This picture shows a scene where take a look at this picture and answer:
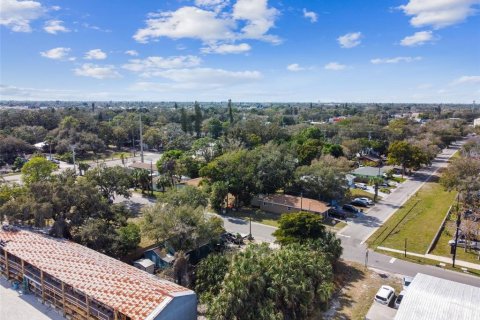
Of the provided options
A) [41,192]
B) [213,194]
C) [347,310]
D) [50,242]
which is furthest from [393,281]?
[41,192]

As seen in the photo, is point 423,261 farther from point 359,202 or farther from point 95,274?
point 95,274

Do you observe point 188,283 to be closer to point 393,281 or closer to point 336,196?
point 393,281

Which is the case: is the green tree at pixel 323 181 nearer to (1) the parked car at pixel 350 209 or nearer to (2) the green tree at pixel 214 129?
(1) the parked car at pixel 350 209

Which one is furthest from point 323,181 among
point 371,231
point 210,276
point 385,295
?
point 210,276

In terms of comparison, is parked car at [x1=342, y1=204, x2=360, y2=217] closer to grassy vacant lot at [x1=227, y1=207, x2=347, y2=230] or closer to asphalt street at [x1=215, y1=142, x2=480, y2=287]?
asphalt street at [x1=215, y1=142, x2=480, y2=287]

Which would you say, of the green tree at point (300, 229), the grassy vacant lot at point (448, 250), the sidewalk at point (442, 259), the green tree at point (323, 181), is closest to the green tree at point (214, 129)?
the green tree at point (323, 181)

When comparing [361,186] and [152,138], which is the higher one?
[152,138]

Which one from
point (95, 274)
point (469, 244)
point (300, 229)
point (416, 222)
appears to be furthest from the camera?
point (416, 222)
